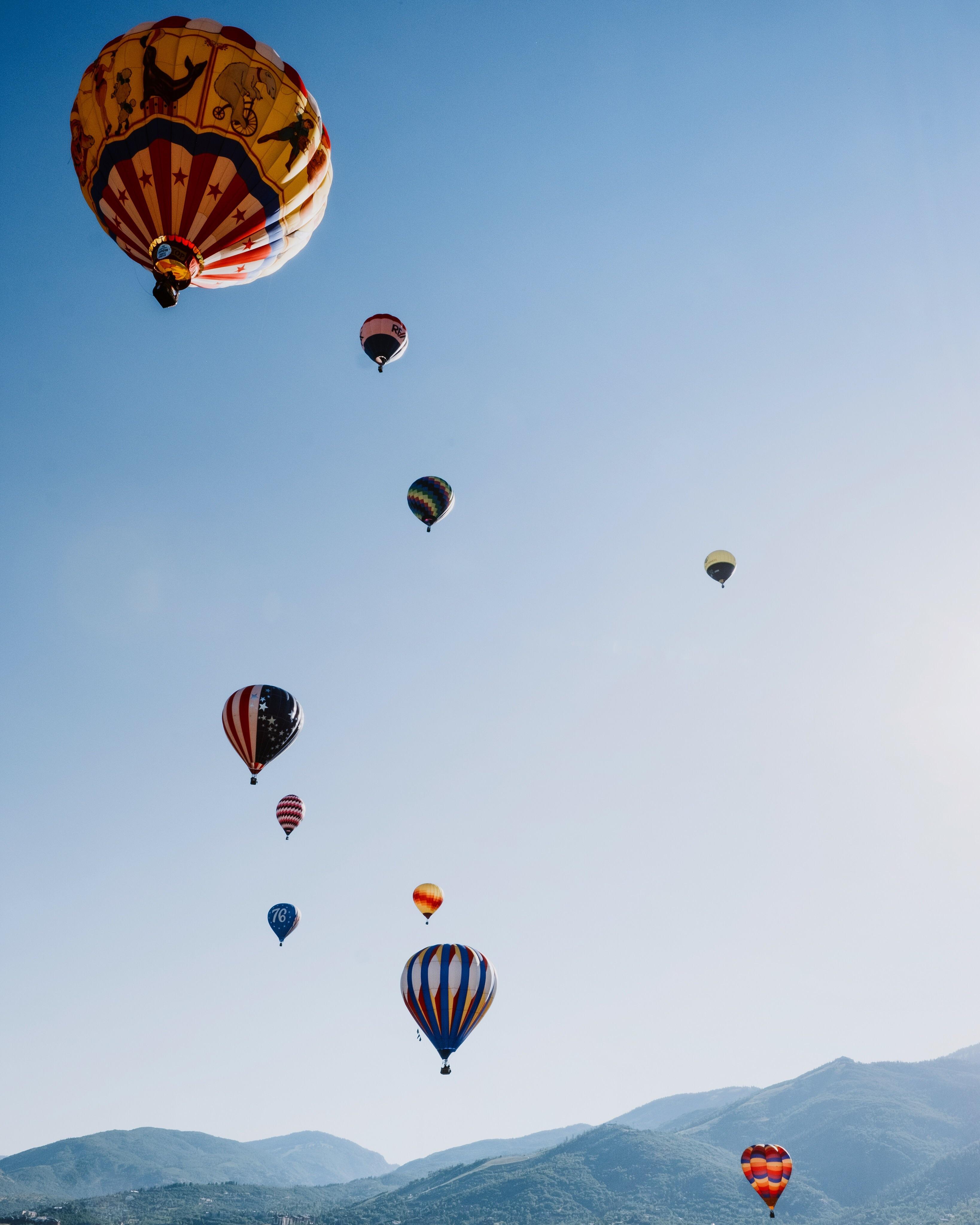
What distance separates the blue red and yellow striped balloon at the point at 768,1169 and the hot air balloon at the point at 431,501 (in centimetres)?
4222

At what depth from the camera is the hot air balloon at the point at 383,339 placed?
39.9 metres

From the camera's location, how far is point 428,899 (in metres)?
50.9

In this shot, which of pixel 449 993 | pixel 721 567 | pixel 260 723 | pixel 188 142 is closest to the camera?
pixel 188 142

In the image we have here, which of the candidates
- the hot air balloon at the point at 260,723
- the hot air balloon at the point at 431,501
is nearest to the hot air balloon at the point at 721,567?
the hot air balloon at the point at 431,501

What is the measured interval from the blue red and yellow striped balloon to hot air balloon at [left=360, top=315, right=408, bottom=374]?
5010cm

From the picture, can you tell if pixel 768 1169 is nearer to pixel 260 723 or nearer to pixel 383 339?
pixel 260 723

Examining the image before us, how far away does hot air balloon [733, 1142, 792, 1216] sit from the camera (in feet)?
172

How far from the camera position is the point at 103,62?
65.7 ft

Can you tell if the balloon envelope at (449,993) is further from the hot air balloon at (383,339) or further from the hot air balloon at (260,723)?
the hot air balloon at (383,339)

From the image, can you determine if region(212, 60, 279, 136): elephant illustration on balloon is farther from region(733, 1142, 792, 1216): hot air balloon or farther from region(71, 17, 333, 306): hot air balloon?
region(733, 1142, 792, 1216): hot air balloon

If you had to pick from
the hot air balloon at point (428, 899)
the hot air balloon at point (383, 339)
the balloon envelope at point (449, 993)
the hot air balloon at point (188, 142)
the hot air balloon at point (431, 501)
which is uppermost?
the hot air balloon at point (383, 339)

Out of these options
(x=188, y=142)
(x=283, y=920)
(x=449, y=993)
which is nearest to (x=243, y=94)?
(x=188, y=142)

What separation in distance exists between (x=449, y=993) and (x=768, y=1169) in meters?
29.4

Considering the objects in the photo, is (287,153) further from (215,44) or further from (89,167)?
(89,167)
